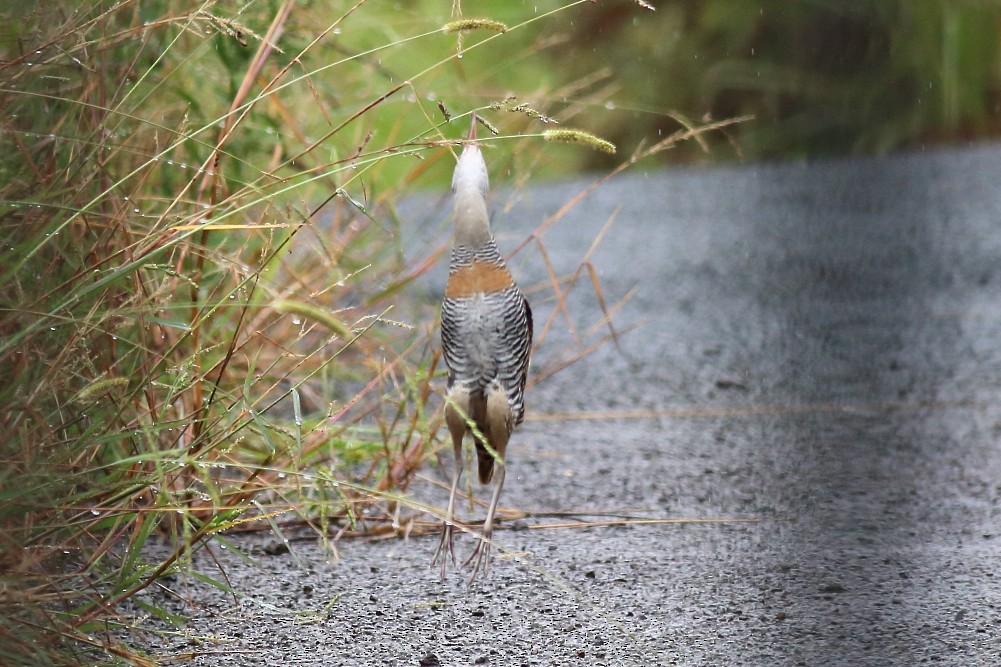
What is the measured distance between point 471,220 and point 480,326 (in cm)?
17

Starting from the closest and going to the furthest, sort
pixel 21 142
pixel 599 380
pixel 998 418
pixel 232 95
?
pixel 21 142
pixel 232 95
pixel 998 418
pixel 599 380

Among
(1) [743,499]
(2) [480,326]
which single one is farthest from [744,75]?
(2) [480,326]

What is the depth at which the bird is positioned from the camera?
1.51 meters

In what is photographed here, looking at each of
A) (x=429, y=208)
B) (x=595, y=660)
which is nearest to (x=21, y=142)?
(x=595, y=660)

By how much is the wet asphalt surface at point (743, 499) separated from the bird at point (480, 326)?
21cm

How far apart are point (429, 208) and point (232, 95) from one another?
65.5 inches

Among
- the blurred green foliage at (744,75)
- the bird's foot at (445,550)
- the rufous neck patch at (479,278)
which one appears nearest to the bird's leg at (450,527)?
the bird's foot at (445,550)

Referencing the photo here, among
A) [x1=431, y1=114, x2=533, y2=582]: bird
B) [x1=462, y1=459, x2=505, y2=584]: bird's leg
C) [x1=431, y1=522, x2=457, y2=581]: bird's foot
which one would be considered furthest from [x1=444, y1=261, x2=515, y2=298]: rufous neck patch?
[x1=431, y1=522, x2=457, y2=581]: bird's foot

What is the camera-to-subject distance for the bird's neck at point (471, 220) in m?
1.50

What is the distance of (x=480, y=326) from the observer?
1622 millimetres

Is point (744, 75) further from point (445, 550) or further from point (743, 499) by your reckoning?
point (445, 550)

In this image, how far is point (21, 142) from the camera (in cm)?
156

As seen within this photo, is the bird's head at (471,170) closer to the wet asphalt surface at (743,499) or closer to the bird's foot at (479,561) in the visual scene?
the wet asphalt surface at (743,499)

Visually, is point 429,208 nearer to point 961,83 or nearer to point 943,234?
point 943,234
